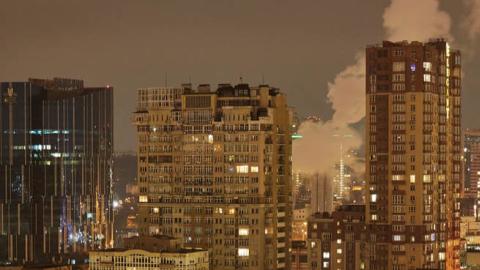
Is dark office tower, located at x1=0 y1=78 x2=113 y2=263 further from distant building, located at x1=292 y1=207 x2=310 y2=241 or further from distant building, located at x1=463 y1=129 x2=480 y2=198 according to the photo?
distant building, located at x1=463 y1=129 x2=480 y2=198

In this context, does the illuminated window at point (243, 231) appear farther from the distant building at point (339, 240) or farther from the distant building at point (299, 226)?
the distant building at point (299, 226)

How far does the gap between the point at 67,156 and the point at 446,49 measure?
3693 centimetres

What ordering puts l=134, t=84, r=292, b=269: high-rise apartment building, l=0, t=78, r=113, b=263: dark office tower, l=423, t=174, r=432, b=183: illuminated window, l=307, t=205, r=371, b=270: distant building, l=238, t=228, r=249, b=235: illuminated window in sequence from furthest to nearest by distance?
l=0, t=78, r=113, b=263: dark office tower → l=307, t=205, r=371, b=270: distant building → l=423, t=174, r=432, b=183: illuminated window → l=134, t=84, r=292, b=269: high-rise apartment building → l=238, t=228, r=249, b=235: illuminated window

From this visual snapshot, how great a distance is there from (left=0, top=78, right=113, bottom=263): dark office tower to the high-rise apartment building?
26103 millimetres

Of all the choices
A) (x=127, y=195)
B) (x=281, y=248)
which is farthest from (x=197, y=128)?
(x=127, y=195)

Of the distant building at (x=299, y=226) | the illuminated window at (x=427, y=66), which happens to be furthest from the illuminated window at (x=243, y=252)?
the distant building at (x=299, y=226)

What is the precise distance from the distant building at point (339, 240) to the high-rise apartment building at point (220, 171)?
4547mm

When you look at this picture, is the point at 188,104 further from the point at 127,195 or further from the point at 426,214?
the point at 127,195

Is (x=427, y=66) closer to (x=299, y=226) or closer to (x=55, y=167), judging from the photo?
(x=299, y=226)

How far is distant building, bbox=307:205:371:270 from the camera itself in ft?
305

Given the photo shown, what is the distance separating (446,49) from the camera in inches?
3691

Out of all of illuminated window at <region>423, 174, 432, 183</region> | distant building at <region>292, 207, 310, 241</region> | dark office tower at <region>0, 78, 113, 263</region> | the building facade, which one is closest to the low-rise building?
distant building at <region>292, 207, 310, 241</region>

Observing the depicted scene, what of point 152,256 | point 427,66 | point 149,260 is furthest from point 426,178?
point 149,260

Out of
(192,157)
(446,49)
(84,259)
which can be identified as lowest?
(84,259)
